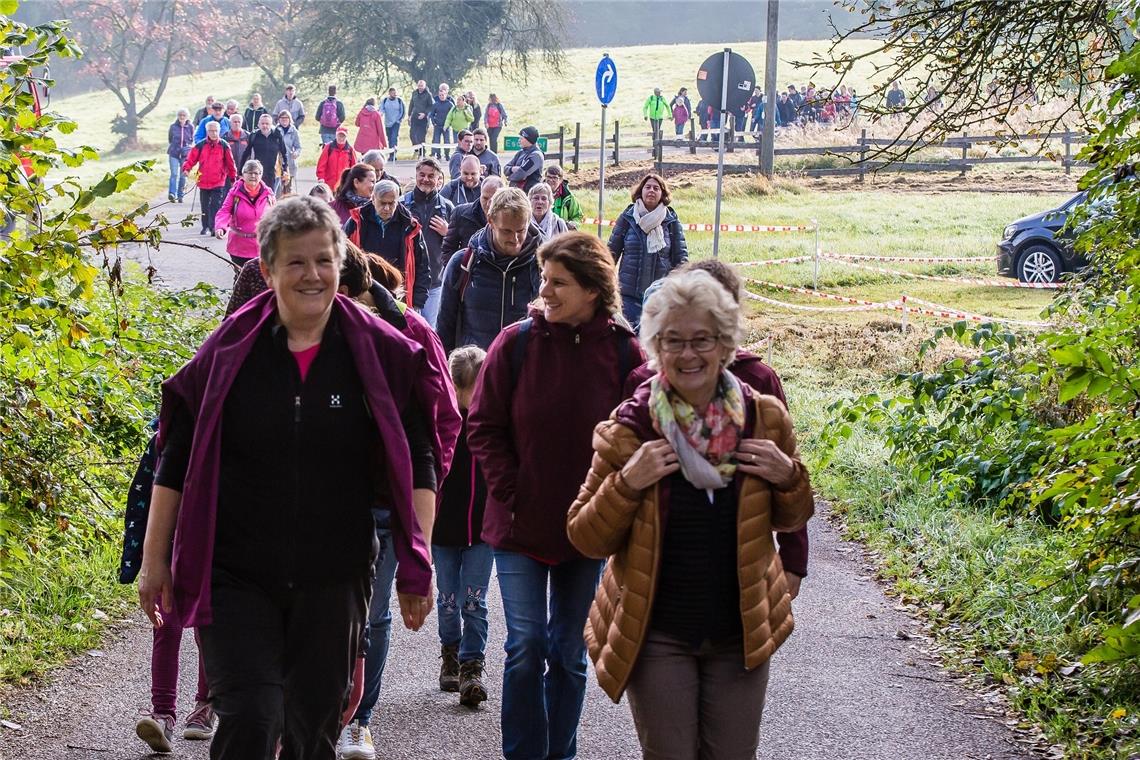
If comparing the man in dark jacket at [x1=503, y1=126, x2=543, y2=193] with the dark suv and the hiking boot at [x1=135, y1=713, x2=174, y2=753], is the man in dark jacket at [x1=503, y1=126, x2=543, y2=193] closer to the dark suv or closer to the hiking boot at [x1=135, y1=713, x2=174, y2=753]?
the dark suv

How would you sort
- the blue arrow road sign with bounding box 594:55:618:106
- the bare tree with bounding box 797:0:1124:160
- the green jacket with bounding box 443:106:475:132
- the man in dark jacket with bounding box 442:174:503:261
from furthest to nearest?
the green jacket with bounding box 443:106:475:132
the blue arrow road sign with bounding box 594:55:618:106
the man in dark jacket with bounding box 442:174:503:261
the bare tree with bounding box 797:0:1124:160

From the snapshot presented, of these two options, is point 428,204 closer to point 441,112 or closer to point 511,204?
point 511,204

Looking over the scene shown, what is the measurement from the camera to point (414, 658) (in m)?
7.17

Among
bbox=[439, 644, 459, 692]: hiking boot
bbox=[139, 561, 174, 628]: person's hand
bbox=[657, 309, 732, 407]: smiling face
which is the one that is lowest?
bbox=[439, 644, 459, 692]: hiking boot

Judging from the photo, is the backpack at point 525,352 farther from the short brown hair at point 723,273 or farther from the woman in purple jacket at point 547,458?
the short brown hair at point 723,273

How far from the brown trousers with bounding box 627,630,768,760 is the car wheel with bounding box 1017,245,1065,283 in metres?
21.5

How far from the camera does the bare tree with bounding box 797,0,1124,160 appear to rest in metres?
9.06

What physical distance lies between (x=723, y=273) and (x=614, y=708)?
2.47m

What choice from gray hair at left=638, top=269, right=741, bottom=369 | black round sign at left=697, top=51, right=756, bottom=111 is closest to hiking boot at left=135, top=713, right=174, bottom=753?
gray hair at left=638, top=269, right=741, bottom=369

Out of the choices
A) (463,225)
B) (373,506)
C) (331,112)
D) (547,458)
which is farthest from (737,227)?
(373,506)

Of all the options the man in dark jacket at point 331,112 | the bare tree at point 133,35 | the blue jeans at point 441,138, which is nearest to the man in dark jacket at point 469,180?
the man in dark jacket at point 331,112

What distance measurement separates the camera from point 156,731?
18.7ft

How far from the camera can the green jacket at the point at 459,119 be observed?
41062mm

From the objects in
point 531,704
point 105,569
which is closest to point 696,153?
point 105,569
